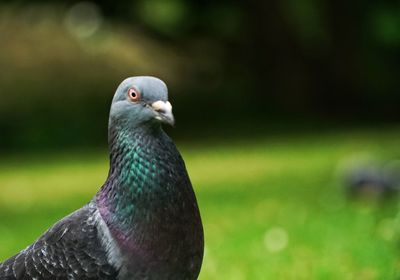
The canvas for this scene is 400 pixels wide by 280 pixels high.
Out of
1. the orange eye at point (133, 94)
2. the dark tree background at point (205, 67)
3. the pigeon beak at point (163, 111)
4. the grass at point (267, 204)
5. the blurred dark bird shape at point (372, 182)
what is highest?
the dark tree background at point (205, 67)

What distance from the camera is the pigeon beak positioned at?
3283mm

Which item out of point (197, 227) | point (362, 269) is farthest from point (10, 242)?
point (197, 227)

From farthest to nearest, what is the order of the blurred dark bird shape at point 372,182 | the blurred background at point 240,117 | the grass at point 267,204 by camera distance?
1. the blurred dark bird shape at point 372,182
2. the blurred background at point 240,117
3. the grass at point 267,204

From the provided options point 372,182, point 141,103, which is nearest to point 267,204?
point 372,182

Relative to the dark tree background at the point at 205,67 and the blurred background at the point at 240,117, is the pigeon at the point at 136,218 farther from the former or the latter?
the dark tree background at the point at 205,67

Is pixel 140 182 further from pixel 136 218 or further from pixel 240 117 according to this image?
pixel 240 117

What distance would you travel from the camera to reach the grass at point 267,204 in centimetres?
636

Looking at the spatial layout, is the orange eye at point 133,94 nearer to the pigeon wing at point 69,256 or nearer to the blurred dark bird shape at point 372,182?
the pigeon wing at point 69,256

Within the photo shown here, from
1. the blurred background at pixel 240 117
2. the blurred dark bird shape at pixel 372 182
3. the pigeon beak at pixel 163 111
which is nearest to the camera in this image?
the pigeon beak at pixel 163 111

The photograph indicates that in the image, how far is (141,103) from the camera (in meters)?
3.39

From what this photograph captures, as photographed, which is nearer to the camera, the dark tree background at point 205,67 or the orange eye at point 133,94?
the orange eye at point 133,94

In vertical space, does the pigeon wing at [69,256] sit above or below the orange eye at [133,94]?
below

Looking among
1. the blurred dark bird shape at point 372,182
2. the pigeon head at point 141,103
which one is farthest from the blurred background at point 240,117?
the pigeon head at point 141,103

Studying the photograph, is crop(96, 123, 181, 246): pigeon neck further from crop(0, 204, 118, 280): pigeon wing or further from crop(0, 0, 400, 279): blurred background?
crop(0, 0, 400, 279): blurred background
